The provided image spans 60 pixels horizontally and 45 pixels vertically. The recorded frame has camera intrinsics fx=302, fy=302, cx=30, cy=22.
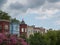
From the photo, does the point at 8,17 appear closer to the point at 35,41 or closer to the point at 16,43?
the point at 35,41

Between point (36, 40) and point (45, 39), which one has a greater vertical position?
point (45, 39)

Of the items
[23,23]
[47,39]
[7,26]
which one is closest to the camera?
[47,39]

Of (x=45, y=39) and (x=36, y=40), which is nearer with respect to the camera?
(x=36, y=40)

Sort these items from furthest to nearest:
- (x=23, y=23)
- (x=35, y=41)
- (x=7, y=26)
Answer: (x=23, y=23), (x=7, y=26), (x=35, y=41)

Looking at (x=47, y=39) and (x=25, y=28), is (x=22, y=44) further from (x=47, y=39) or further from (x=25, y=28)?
(x=25, y=28)

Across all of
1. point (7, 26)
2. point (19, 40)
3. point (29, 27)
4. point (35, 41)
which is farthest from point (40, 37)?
point (19, 40)

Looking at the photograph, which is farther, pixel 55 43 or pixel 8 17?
pixel 8 17

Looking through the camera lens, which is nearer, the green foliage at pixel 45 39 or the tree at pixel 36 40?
the tree at pixel 36 40

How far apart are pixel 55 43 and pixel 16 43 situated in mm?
56686

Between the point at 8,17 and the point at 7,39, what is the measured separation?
91375mm

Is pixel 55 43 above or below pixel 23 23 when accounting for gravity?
below

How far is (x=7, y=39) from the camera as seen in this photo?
77.8 ft

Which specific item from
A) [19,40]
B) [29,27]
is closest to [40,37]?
[29,27]

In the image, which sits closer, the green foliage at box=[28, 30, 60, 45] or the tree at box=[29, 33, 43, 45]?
the tree at box=[29, 33, 43, 45]
